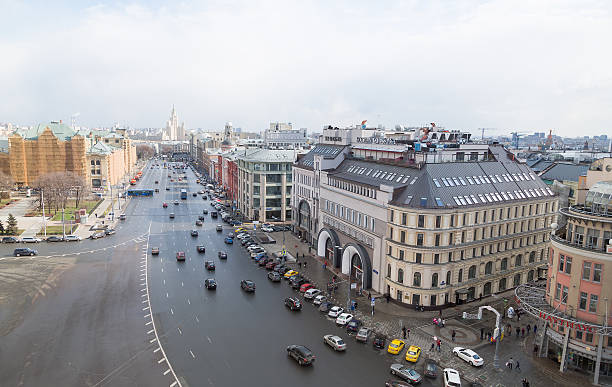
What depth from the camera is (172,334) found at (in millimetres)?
53125

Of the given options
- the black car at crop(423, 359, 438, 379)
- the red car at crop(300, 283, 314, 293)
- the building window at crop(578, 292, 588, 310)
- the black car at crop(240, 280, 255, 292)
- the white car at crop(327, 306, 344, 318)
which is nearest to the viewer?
the black car at crop(423, 359, 438, 379)

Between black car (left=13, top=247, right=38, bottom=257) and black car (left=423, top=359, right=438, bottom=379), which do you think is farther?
black car (left=13, top=247, right=38, bottom=257)

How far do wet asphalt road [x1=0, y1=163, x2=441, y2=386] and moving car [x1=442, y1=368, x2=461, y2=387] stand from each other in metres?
6.22

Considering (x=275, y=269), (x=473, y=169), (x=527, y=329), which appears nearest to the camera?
(x=527, y=329)

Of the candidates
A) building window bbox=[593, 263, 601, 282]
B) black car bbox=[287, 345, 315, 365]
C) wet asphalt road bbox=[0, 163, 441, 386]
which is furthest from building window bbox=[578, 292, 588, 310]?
black car bbox=[287, 345, 315, 365]

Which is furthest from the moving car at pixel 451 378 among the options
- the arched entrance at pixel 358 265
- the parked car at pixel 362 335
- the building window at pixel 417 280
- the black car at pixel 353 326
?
the arched entrance at pixel 358 265

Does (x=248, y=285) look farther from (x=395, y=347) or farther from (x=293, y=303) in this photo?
(x=395, y=347)

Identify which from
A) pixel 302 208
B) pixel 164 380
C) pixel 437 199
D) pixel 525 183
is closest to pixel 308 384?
pixel 164 380

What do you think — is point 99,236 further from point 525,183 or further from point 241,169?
point 525,183

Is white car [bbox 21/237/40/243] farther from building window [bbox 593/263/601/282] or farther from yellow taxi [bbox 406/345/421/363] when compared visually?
building window [bbox 593/263/601/282]

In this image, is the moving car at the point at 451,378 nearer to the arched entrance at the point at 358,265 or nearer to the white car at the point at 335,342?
the white car at the point at 335,342

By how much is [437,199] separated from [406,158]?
14075mm

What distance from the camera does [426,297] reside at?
6194cm

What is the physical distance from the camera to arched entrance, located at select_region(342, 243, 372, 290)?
69125mm
